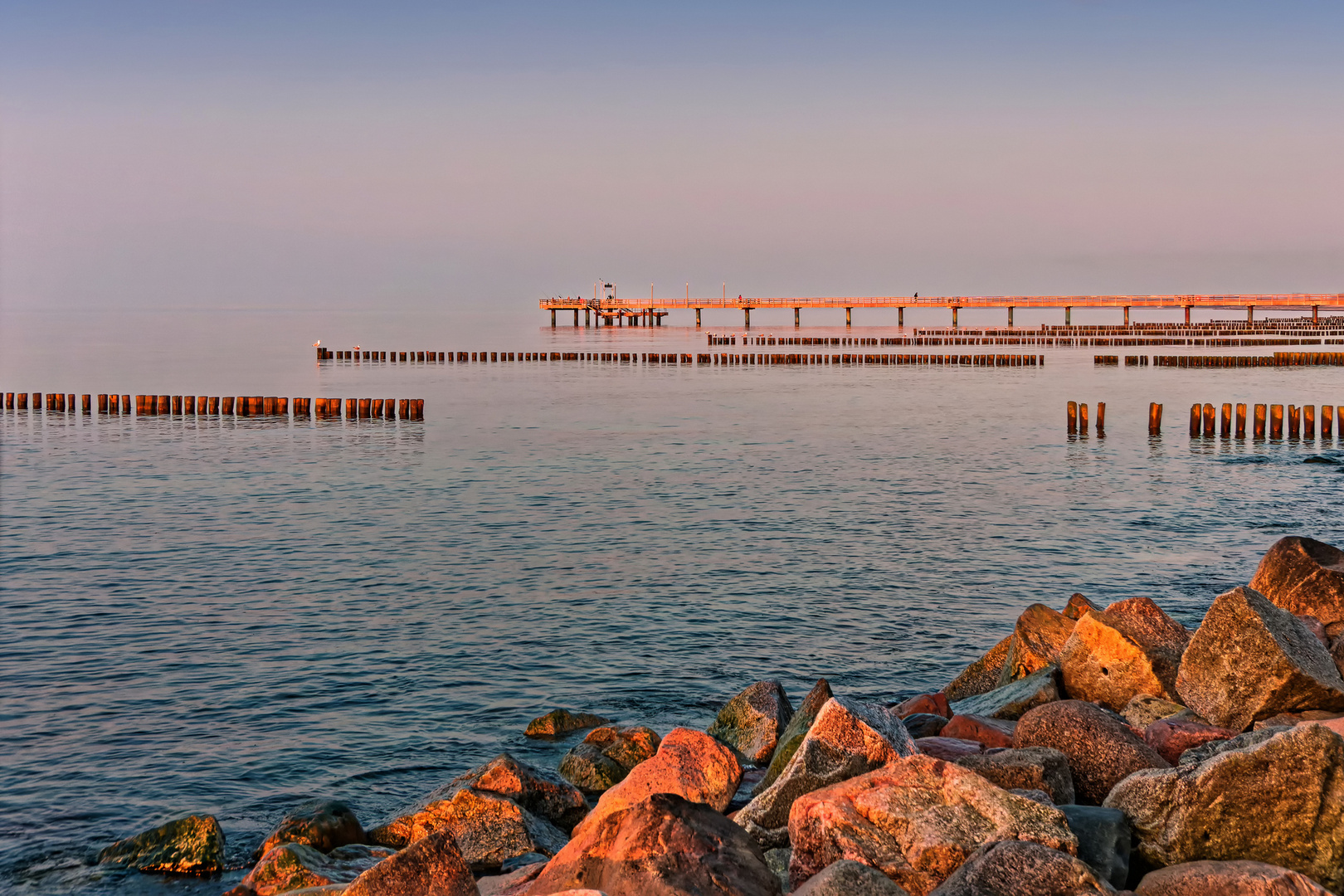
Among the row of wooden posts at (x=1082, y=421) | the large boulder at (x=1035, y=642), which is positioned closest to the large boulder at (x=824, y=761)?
the large boulder at (x=1035, y=642)

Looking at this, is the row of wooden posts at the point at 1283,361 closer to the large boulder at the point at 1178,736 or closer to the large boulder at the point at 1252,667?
the large boulder at the point at 1252,667

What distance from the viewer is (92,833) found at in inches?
408

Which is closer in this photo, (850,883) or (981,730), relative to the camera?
(850,883)

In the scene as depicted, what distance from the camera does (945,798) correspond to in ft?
23.7

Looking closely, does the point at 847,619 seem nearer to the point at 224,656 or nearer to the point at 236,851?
the point at 224,656

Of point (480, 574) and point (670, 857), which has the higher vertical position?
point (670, 857)

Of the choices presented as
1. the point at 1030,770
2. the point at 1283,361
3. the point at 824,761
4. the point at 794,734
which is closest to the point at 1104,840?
the point at 1030,770

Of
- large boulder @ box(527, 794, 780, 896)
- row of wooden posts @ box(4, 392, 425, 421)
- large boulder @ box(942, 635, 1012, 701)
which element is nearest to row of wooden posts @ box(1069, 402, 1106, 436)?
row of wooden posts @ box(4, 392, 425, 421)

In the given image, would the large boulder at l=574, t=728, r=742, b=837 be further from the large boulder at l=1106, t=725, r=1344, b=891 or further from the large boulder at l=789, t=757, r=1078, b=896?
the large boulder at l=1106, t=725, r=1344, b=891

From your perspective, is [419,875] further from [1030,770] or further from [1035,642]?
[1035,642]

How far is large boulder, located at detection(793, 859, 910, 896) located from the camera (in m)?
6.02

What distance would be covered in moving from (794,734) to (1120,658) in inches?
148

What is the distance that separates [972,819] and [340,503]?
23.7 m

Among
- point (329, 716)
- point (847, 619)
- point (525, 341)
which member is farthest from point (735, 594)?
point (525, 341)
